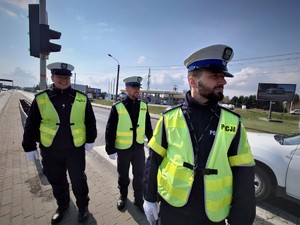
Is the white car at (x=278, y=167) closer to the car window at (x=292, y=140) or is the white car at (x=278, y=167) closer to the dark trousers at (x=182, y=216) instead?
the car window at (x=292, y=140)

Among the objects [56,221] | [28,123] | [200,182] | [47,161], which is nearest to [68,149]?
[47,161]

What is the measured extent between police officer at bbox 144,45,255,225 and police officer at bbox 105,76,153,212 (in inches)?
56.5

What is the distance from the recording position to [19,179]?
3812 millimetres

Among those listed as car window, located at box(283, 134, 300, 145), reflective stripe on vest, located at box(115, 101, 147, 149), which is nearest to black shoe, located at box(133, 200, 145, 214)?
reflective stripe on vest, located at box(115, 101, 147, 149)

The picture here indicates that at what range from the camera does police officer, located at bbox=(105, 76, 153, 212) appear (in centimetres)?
298

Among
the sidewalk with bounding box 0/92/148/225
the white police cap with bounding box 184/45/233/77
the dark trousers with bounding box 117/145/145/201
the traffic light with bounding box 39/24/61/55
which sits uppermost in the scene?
the traffic light with bounding box 39/24/61/55

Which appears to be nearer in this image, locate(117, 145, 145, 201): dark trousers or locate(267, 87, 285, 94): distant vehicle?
locate(117, 145, 145, 201): dark trousers

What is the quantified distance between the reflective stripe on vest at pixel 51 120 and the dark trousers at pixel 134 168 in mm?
759

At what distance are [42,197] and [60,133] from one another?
155cm

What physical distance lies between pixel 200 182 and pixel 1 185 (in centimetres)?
408

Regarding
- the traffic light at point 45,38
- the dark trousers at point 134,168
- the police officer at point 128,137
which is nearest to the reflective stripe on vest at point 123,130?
the police officer at point 128,137

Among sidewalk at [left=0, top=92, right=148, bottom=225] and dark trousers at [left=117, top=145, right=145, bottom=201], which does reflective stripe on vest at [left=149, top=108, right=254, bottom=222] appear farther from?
sidewalk at [left=0, top=92, right=148, bottom=225]

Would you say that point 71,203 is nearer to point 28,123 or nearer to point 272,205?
point 28,123

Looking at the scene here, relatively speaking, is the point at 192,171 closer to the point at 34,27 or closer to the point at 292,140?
the point at 292,140
